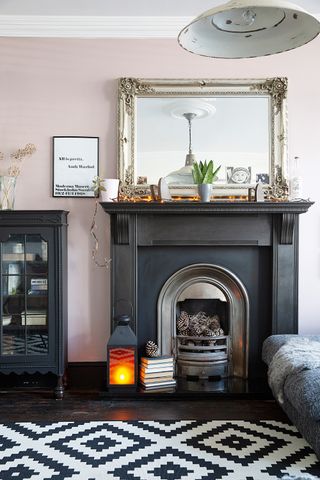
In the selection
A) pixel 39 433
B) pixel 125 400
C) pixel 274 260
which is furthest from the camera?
pixel 274 260

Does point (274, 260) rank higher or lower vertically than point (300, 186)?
lower

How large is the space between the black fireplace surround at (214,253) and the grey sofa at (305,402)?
0.95 meters

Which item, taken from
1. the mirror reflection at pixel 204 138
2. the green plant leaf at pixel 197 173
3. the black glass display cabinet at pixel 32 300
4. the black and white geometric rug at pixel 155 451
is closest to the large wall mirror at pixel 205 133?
the mirror reflection at pixel 204 138

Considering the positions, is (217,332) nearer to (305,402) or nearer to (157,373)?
(157,373)

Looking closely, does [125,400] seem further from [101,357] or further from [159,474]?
[159,474]

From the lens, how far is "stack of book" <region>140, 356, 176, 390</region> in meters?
3.48

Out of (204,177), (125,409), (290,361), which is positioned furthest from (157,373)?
(204,177)

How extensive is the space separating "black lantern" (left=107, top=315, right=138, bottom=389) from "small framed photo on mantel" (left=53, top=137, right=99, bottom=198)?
1033 mm

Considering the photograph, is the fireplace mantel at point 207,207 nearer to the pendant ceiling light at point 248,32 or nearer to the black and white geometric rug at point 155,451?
the black and white geometric rug at point 155,451

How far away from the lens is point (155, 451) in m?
2.54

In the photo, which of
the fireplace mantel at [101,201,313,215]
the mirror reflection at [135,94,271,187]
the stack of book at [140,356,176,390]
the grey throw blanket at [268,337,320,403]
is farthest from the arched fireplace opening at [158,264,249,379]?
A: the mirror reflection at [135,94,271,187]

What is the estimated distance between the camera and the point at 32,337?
3447 mm

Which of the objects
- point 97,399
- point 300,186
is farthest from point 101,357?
point 300,186

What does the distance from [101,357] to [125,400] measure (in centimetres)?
49
